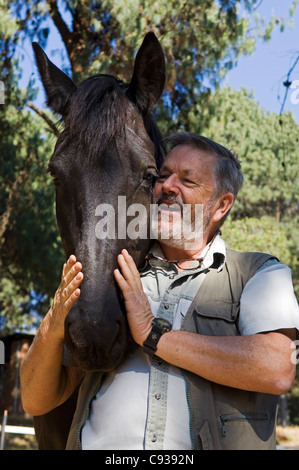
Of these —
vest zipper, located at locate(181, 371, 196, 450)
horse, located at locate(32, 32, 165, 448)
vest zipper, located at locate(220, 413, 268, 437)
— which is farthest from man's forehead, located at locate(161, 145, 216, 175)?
vest zipper, located at locate(220, 413, 268, 437)

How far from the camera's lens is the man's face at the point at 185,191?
2.49 m

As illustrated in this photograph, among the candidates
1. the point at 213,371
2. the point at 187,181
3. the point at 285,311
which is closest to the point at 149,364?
the point at 213,371

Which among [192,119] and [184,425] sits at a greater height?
[192,119]

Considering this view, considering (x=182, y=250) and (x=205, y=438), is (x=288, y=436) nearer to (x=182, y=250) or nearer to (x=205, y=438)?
(x=182, y=250)

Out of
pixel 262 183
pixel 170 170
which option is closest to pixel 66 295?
pixel 170 170

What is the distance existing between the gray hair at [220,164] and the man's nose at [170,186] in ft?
0.62

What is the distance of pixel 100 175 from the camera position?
2262mm

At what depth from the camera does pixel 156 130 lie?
9.29 ft

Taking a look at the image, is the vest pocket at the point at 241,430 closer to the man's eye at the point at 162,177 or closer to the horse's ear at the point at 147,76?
the man's eye at the point at 162,177

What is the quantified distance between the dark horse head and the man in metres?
0.08

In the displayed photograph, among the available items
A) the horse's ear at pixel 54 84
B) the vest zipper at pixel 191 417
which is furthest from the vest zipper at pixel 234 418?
the horse's ear at pixel 54 84

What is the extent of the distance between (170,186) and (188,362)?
854mm

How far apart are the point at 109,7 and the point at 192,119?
2.31m

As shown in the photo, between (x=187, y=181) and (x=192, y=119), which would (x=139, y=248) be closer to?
(x=187, y=181)
